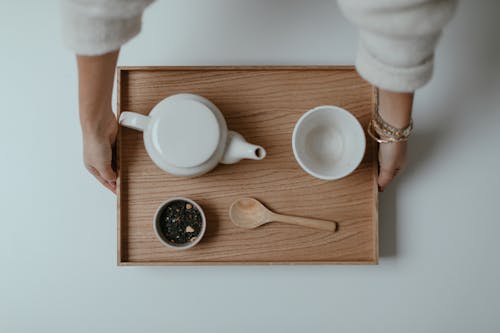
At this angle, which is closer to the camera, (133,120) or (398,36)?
(398,36)

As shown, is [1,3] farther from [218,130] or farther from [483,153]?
[483,153]

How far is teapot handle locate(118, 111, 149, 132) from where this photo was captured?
2.55 ft

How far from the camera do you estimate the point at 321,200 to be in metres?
0.83

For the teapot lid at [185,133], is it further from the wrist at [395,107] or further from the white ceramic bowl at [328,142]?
the wrist at [395,107]

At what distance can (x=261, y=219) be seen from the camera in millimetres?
820

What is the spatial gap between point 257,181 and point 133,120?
0.22 meters

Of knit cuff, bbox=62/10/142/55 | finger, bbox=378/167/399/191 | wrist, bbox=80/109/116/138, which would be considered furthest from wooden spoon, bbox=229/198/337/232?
knit cuff, bbox=62/10/142/55

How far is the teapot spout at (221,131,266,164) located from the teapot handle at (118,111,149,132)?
0.13 meters

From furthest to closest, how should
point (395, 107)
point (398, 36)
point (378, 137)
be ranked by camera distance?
point (378, 137), point (395, 107), point (398, 36)

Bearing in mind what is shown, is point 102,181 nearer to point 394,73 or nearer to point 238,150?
point 238,150

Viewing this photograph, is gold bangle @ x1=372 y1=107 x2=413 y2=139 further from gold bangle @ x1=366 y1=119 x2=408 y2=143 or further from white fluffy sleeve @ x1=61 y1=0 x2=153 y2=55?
white fluffy sleeve @ x1=61 y1=0 x2=153 y2=55

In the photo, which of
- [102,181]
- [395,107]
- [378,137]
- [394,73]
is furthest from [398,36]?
[102,181]

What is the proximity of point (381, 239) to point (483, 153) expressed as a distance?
9.5 inches

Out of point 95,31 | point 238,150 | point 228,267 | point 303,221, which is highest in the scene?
point 95,31
